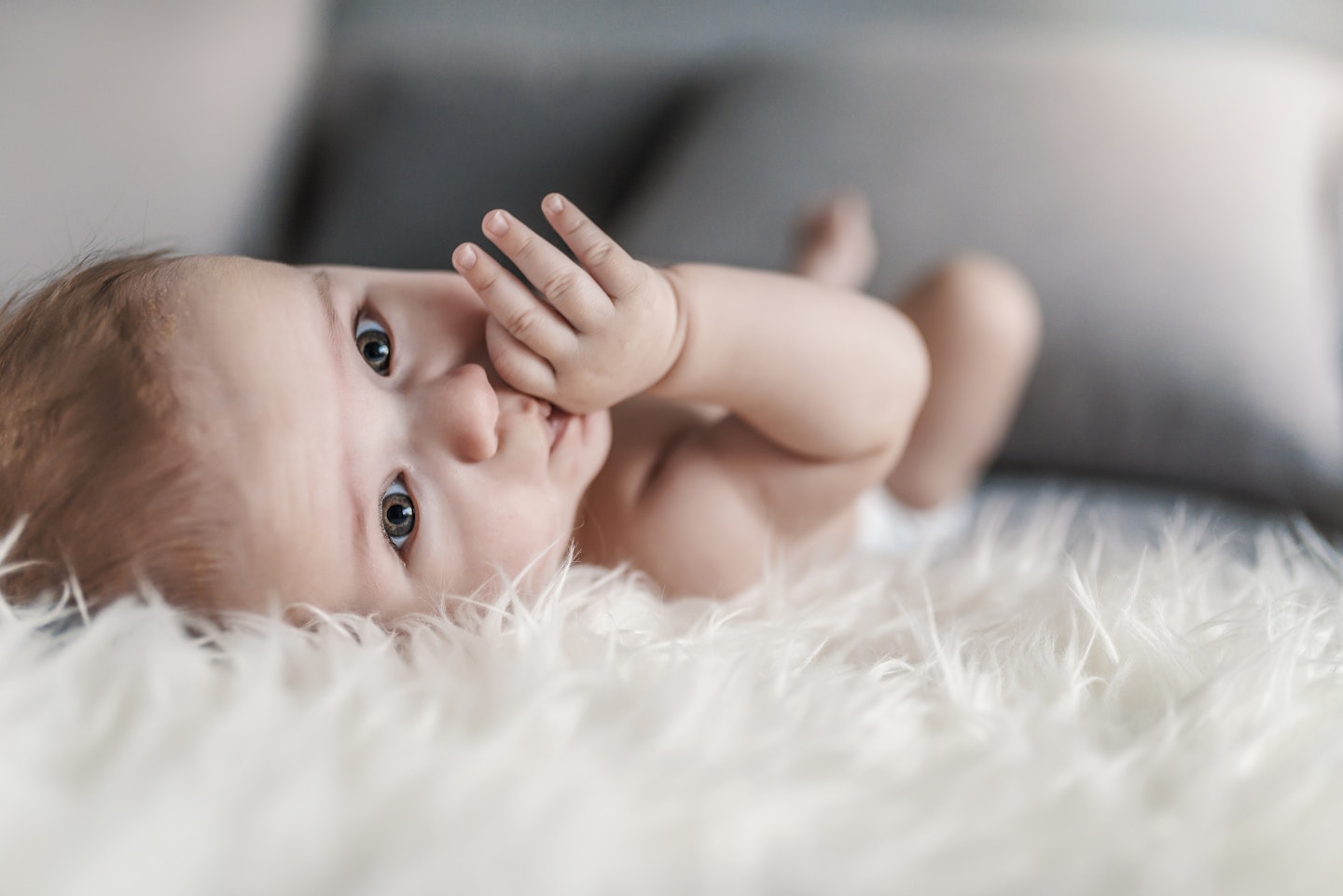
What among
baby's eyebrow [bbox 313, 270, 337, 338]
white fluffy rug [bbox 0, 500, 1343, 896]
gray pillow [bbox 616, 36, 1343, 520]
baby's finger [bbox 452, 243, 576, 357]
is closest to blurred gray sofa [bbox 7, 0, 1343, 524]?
gray pillow [bbox 616, 36, 1343, 520]


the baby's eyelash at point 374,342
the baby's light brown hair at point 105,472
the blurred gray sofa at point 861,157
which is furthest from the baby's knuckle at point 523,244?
the blurred gray sofa at point 861,157

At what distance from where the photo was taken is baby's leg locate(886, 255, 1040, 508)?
3.88 feet

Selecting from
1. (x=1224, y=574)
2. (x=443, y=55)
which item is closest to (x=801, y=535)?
(x=1224, y=574)

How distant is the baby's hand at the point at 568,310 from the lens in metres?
0.64

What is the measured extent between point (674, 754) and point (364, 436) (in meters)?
0.31

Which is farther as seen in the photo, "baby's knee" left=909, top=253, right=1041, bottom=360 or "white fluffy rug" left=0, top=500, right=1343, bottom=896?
"baby's knee" left=909, top=253, right=1041, bottom=360

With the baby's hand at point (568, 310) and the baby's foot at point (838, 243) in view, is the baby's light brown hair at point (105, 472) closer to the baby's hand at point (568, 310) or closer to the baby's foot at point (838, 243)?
the baby's hand at point (568, 310)

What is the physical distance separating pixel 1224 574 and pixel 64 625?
77 cm

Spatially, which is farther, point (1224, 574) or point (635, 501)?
point (635, 501)

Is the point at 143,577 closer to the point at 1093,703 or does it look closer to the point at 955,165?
the point at 1093,703

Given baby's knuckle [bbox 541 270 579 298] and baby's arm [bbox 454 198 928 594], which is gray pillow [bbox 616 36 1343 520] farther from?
baby's knuckle [bbox 541 270 579 298]

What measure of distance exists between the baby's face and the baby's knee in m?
0.63

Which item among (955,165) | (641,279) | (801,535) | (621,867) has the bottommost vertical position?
(801,535)

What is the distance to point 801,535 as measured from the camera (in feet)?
3.23
